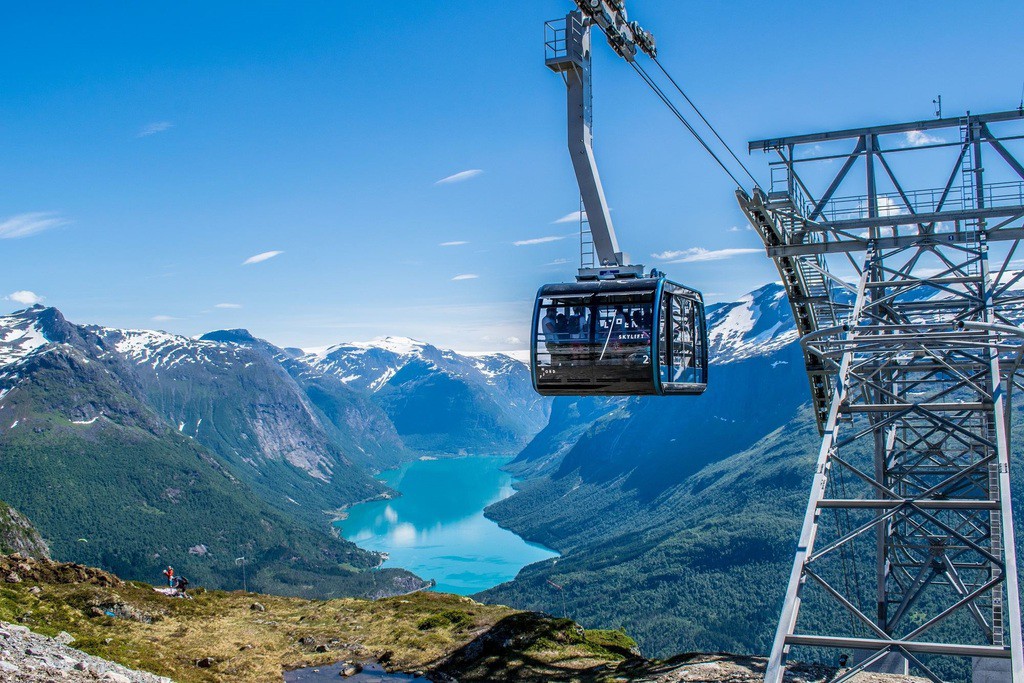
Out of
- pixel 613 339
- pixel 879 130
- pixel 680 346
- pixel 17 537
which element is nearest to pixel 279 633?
pixel 613 339

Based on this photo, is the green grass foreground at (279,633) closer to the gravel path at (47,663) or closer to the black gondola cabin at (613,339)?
the gravel path at (47,663)

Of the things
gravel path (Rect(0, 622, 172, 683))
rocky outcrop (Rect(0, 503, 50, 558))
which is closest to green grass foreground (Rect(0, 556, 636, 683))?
gravel path (Rect(0, 622, 172, 683))

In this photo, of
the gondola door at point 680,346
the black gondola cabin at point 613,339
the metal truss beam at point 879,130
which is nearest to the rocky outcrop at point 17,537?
the black gondola cabin at point 613,339

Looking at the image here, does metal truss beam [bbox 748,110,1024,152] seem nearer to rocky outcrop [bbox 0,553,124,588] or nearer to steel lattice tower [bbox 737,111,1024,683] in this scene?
steel lattice tower [bbox 737,111,1024,683]

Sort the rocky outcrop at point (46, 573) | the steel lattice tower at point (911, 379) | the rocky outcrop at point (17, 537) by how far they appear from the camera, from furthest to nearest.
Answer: the rocky outcrop at point (17, 537), the rocky outcrop at point (46, 573), the steel lattice tower at point (911, 379)

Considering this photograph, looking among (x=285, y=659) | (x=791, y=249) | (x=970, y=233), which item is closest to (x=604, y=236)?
(x=791, y=249)

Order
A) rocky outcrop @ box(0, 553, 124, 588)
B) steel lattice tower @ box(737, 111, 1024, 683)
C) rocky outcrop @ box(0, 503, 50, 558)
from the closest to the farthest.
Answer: steel lattice tower @ box(737, 111, 1024, 683)
rocky outcrop @ box(0, 553, 124, 588)
rocky outcrop @ box(0, 503, 50, 558)

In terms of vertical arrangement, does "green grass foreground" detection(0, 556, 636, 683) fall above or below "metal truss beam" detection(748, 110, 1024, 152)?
below
